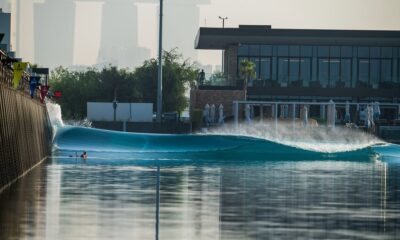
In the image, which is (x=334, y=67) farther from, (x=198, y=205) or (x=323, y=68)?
(x=198, y=205)

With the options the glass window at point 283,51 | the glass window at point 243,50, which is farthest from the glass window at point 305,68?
the glass window at point 243,50

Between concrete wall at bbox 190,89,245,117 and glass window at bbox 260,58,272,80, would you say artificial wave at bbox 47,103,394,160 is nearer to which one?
concrete wall at bbox 190,89,245,117

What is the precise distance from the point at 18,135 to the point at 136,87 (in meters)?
100

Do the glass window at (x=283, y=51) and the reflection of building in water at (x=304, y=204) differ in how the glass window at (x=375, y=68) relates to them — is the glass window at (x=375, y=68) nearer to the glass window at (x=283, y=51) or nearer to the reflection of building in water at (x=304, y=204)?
the glass window at (x=283, y=51)

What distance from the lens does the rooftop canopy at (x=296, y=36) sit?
125625mm

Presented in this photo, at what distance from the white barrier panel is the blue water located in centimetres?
5219

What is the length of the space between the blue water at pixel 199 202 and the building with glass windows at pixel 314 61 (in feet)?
205

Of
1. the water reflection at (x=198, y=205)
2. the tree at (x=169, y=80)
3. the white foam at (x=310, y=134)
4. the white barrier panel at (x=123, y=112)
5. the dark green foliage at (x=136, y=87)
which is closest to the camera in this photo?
the water reflection at (x=198, y=205)

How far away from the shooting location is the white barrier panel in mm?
117750

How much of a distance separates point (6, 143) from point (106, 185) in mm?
3517

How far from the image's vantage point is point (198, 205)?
32.4 m

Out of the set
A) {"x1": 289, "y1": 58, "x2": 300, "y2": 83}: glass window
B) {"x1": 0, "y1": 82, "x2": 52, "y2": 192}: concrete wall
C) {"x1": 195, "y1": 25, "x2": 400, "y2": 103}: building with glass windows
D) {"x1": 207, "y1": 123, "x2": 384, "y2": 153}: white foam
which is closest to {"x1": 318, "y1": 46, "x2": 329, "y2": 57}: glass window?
{"x1": 195, "y1": 25, "x2": 400, "y2": 103}: building with glass windows

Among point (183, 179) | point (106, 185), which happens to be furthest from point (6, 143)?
point (183, 179)

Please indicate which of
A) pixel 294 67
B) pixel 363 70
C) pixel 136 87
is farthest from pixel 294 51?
pixel 136 87
